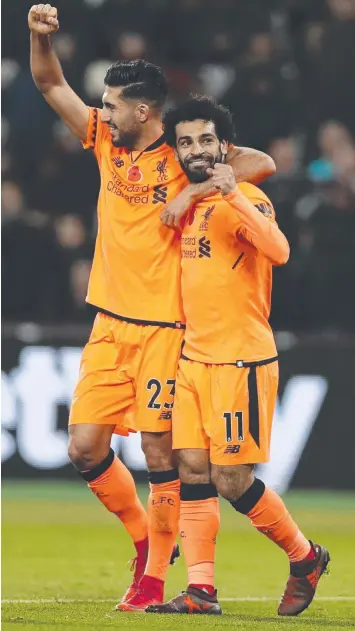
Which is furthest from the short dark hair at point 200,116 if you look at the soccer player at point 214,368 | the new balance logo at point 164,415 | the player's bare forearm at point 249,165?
the new balance logo at point 164,415

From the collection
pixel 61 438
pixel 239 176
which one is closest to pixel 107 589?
pixel 239 176

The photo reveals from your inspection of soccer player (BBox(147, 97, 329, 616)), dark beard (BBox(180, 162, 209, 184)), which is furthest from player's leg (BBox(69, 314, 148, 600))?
dark beard (BBox(180, 162, 209, 184))

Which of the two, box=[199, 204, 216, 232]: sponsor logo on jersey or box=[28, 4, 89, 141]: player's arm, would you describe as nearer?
box=[199, 204, 216, 232]: sponsor logo on jersey

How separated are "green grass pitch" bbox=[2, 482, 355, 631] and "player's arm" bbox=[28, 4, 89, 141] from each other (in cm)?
233

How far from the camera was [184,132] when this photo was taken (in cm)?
643

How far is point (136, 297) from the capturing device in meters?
6.68

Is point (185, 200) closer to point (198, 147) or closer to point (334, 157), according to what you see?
point (198, 147)

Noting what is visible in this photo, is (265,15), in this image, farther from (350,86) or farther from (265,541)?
(265,541)

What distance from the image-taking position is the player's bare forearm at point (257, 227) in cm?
617

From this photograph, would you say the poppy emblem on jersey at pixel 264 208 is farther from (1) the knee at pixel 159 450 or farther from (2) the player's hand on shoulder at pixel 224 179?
(1) the knee at pixel 159 450

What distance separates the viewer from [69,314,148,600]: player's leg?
21.9 feet

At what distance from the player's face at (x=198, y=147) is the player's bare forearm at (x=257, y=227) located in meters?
0.26

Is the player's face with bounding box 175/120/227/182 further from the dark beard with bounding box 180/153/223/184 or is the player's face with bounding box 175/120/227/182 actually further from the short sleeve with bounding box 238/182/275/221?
the short sleeve with bounding box 238/182/275/221

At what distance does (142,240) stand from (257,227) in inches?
27.6
